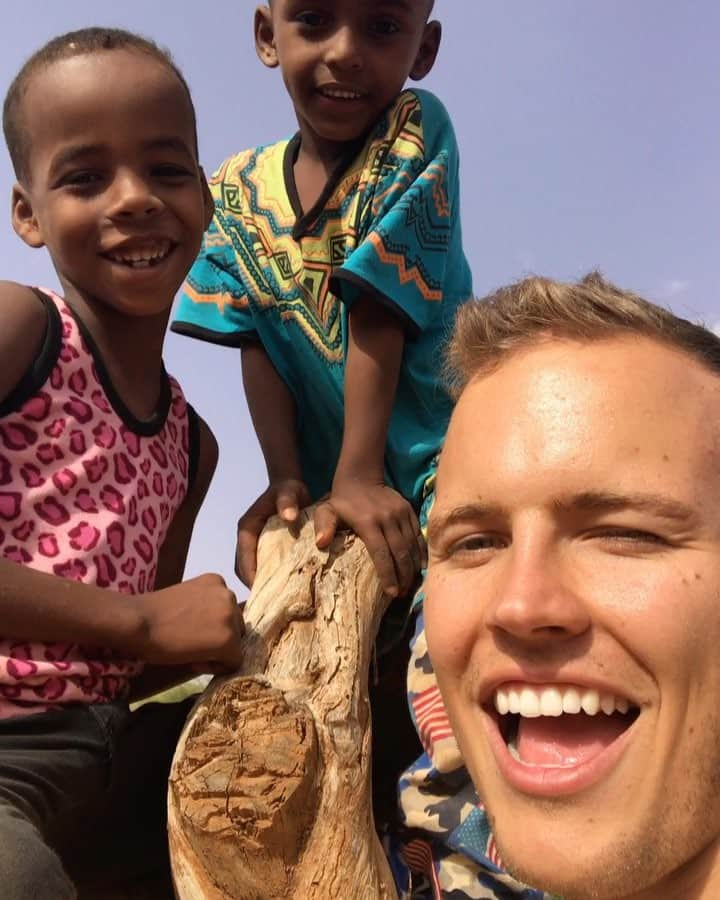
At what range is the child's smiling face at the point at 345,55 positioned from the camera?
2.76m

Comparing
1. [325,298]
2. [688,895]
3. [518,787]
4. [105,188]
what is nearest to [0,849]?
[518,787]

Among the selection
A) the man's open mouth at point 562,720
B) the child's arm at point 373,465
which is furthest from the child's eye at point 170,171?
the man's open mouth at point 562,720

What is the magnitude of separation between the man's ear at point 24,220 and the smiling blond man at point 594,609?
1444 millimetres

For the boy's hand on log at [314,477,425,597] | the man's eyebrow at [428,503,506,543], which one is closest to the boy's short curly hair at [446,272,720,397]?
the man's eyebrow at [428,503,506,543]

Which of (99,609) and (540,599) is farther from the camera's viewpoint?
(99,609)

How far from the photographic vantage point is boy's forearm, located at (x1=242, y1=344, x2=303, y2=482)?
9.66 ft

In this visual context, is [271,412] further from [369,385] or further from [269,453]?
[369,385]

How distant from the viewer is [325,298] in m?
2.90

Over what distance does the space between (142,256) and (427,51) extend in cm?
126

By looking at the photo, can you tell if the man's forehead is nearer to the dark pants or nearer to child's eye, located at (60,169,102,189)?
the dark pants

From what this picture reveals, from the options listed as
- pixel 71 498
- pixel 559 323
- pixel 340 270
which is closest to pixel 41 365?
pixel 71 498

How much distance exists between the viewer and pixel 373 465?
8.62 feet

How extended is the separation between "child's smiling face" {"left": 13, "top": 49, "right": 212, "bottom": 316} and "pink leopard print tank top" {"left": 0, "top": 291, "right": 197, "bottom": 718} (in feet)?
0.56

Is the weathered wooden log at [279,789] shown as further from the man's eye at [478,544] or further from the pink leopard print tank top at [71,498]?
the man's eye at [478,544]
